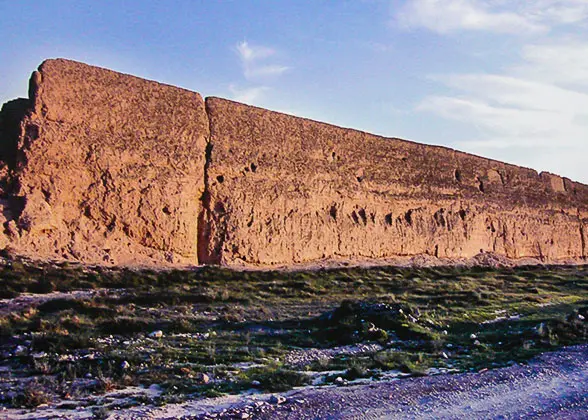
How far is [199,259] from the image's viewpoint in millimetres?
16875

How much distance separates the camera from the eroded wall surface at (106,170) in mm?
14344

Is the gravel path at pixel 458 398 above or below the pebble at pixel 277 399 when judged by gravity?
below

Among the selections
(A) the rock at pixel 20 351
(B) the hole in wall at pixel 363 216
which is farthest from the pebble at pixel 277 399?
(B) the hole in wall at pixel 363 216

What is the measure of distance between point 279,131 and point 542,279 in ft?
39.7

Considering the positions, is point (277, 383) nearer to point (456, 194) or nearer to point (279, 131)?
point (279, 131)

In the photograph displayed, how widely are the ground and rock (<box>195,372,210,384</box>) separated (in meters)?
0.02

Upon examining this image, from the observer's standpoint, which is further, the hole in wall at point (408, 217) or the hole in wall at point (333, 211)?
the hole in wall at point (408, 217)

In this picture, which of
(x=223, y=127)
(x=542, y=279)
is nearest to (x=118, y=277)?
(x=223, y=127)

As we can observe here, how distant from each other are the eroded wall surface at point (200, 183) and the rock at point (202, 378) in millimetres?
8204

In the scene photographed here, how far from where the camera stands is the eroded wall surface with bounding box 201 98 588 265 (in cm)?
1764

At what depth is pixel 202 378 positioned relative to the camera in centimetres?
705

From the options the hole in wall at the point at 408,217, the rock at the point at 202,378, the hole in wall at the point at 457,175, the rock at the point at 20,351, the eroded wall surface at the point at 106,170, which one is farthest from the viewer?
the hole in wall at the point at 457,175

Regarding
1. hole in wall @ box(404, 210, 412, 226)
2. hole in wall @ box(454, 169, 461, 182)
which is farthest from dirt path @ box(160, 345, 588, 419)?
hole in wall @ box(454, 169, 461, 182)

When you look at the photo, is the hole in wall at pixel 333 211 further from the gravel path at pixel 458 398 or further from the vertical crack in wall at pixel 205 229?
the gravel path at pixel 458 398
